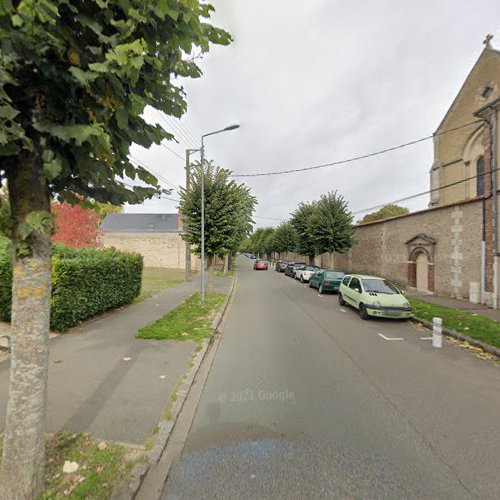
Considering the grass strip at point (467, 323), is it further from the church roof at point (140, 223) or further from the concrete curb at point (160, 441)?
the church roof at point (140, 223)

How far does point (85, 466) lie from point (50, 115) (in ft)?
10.1

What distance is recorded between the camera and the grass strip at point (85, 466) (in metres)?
2.26

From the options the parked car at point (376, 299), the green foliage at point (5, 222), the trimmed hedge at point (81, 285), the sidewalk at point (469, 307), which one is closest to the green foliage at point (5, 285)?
the trimmed hedge at point (81, 285)

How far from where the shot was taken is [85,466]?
254 centimetres

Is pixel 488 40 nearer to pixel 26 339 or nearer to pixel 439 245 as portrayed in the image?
pixel 439 245

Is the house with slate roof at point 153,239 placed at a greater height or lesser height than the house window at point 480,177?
lesser

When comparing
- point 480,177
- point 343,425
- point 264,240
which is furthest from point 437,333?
point 264,240

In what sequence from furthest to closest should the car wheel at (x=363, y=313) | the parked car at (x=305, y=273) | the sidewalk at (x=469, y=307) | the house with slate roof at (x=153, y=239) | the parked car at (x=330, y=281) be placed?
the house with slate roof at (x=153, y=239) → the parked car at (x=305, y=273) → the parked car at (x=330, y=281) → the sidewalk at (x=469, y=307) → the car wheel at (x=363, y=313)

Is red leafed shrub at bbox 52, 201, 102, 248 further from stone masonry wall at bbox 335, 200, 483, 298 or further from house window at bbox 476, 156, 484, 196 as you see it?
house window at bbox 476, 156, 484, 196

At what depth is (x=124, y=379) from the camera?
4.32 meters

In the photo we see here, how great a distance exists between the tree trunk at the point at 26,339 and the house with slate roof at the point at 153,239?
88.9ft

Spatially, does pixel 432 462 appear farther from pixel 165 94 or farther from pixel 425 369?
pixel 165 94

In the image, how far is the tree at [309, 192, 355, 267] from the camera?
70.1ft

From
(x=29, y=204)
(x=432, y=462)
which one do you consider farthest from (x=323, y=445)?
(x=29, y=204)
